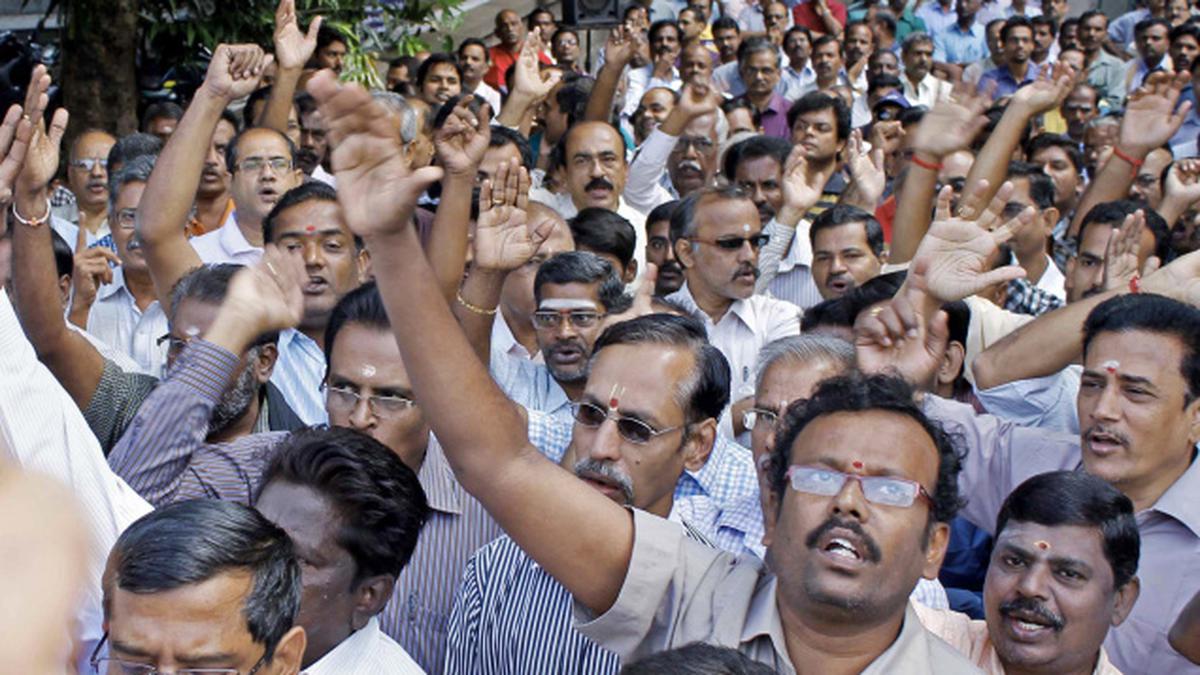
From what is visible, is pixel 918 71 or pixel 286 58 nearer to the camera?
pixel 286 58

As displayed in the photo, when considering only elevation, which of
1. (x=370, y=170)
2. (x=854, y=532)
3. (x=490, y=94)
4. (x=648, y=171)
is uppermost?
(x=370, y=170)

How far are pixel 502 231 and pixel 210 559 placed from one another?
5.42 feet

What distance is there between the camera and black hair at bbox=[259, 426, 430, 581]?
3.00 meters

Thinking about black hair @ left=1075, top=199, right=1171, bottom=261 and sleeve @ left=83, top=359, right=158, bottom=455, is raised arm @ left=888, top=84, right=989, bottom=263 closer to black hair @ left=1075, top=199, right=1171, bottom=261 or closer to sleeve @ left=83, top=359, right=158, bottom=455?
black hair @ left=1075, top=199, right=1171, bottom=261

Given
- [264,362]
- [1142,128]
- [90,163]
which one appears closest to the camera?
[264,362]

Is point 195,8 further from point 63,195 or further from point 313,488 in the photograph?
point 313,488

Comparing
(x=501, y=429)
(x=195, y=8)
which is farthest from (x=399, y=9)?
(x=501, y=429)

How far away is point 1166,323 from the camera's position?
3.88 m

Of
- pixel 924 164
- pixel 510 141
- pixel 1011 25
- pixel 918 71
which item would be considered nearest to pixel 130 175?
pixel 510 141

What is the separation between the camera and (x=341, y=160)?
96.7 inches

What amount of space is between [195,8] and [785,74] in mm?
4531

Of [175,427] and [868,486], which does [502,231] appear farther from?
[868,486]

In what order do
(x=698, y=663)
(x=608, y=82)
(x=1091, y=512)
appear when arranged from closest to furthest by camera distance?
(x=698, y=663) < (x=1091, y=512) < (x=608, y=82)

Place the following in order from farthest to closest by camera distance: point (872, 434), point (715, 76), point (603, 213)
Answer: point (715, 76) → point (603, 213) → point (872, 434)
